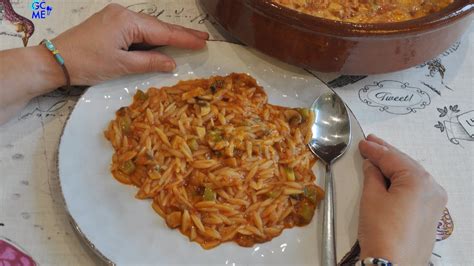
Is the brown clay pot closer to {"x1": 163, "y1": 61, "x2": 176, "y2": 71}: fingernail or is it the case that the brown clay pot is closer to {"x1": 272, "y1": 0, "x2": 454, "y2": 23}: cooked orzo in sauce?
{"x1": 272, "y1": 0, "x2": 454, "y2": 23}: cooked orzo in sauce

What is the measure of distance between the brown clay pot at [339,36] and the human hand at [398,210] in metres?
0.30

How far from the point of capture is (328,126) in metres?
1.45

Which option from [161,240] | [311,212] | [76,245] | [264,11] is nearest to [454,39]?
[264,11]

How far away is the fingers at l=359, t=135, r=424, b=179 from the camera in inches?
50.5

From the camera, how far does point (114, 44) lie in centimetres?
147

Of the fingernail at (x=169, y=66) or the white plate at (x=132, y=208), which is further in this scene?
the fingernail at (x=169, y=66)

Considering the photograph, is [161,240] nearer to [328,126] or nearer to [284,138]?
[284,138]

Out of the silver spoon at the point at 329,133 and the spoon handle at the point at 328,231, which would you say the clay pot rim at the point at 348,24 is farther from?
the spoon handle at the point at 328,231

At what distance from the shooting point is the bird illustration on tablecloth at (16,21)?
170 centimetres

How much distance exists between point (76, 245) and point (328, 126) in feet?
2.47

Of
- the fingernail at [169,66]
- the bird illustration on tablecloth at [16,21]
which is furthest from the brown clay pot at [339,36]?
the bird illustration on tablecloth at [16,21]

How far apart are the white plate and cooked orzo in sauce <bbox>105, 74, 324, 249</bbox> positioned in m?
0.03

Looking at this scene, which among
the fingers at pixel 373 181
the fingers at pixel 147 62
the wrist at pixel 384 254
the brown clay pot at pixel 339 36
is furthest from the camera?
the fingers at pixel 147 62

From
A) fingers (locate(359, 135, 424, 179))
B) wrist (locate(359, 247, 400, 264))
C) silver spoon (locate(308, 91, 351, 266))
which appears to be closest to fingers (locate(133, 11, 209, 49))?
silver spoon (locate(308, 91, 351, 266))
